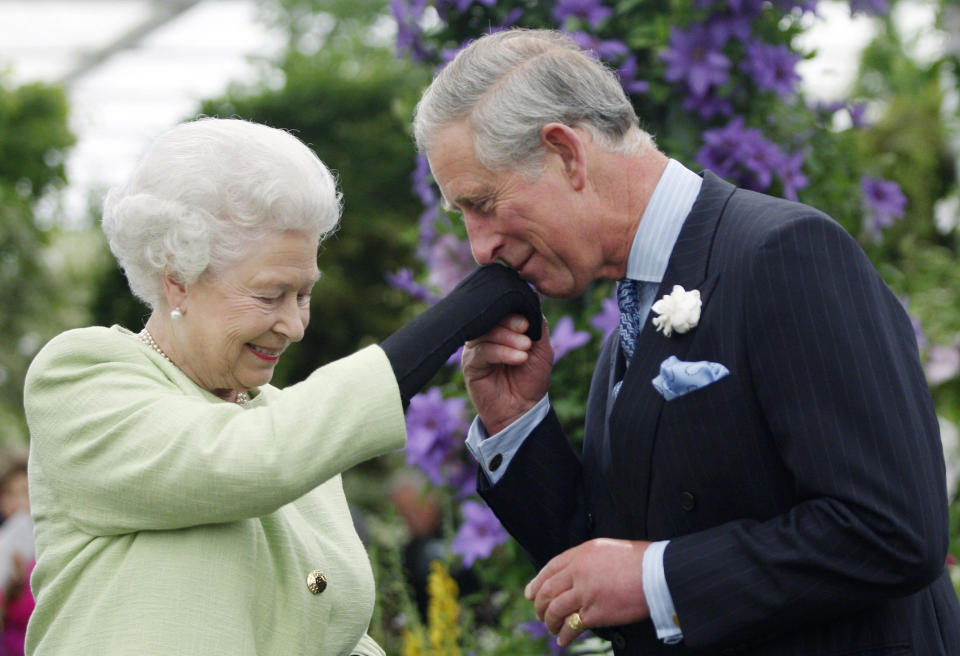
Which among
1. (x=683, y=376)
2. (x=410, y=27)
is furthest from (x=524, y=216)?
(x=410, y=27)

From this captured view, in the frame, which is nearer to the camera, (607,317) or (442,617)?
(607,317)

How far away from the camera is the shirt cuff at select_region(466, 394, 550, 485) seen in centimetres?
234

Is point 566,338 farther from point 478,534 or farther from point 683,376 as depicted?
point 683,376

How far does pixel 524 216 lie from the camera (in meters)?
2.15

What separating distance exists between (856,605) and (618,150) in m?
0.91

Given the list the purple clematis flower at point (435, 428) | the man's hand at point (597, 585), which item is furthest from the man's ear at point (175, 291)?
the purple clematis flower at point (435, 428)

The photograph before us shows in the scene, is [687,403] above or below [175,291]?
below

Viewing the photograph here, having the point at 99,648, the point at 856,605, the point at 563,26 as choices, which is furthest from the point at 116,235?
the point at 563,26

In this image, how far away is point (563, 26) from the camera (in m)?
3.22

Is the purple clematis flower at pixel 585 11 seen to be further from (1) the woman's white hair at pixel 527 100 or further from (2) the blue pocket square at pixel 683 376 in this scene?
(2) the blue pocket square at pixel 683 376

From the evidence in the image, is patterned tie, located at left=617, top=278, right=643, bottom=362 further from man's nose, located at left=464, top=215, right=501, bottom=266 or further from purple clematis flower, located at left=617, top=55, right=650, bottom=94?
purple clematis flower, located at left=617, top=55, right=650, bottom=94

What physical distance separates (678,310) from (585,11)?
1.51 meters

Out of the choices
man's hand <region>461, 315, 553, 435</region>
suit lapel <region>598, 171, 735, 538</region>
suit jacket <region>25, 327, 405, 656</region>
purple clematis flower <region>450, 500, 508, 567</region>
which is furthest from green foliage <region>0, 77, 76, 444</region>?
suit lapel <region>598, 171, 735, 538</region>

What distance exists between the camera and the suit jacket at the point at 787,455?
1.72m
